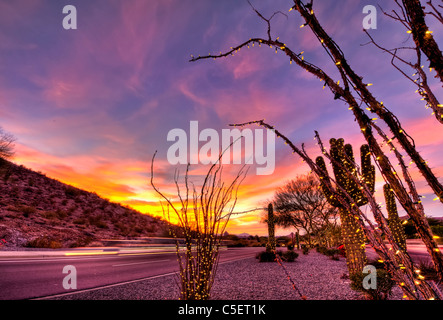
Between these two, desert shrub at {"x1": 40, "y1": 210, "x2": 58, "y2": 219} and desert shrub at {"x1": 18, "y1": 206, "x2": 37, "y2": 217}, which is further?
desert shrub at {"x1": 40, "y1": 210, "x2": 58, "y2": 219}

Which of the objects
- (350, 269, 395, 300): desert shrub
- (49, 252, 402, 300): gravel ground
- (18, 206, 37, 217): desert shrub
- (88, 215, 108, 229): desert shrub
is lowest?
(88, 215, 108, 229): desert shrub

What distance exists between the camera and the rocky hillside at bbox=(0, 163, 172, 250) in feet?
48.0

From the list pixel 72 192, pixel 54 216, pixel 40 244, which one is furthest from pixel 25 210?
pixel 72 192

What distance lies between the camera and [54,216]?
20109 mm

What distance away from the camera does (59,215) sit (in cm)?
2141

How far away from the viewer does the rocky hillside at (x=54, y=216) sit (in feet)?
48.0

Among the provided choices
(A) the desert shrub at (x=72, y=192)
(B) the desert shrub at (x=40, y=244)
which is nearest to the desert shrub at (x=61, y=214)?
(A) the desert shrub at (x=72, y=192)
